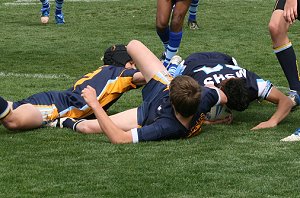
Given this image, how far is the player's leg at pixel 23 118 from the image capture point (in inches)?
272

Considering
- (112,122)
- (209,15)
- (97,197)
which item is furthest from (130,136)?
(209,15)

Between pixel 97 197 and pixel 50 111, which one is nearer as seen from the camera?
pixel 97 197

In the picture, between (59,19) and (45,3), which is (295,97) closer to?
(59,19)

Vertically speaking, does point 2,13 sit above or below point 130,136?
below

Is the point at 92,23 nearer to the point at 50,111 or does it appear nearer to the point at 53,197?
the point at 50,111

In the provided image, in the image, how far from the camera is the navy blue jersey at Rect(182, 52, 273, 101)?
7125 millimetres

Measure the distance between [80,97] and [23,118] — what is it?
0.58m

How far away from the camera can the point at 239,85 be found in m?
6.81

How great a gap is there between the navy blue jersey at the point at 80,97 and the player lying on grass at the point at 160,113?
0.33 metres

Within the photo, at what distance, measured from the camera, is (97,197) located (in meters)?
5.04

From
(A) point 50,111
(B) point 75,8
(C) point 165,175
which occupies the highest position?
(C) point 165,175

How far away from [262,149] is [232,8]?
38.8 ft

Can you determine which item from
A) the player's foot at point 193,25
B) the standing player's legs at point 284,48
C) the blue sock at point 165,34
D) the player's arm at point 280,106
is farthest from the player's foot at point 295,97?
the player's foot at point 193,25

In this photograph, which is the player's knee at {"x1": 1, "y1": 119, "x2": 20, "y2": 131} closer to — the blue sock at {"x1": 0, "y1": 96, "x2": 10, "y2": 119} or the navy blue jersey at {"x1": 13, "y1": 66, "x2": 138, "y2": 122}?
the blue sock at {"x1": 0, "y1": 96, "x2": 10, "y2": 119}
